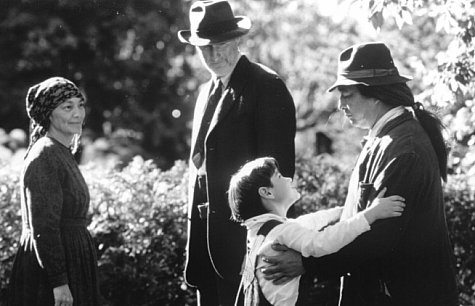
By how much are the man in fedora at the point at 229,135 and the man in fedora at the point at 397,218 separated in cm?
72

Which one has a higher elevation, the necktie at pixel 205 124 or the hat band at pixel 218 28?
the hat band at pixel 218 28

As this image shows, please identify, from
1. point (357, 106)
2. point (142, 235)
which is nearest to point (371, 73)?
point (357, 106)

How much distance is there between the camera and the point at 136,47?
1427 cm

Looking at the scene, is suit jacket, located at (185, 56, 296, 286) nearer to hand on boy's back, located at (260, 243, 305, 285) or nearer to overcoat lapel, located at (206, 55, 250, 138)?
overcoat lapel, located at (206, 55, 250, 138)

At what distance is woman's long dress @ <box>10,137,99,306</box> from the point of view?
4246 millimetres

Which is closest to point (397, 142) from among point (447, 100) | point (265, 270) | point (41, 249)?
point (265, 270)

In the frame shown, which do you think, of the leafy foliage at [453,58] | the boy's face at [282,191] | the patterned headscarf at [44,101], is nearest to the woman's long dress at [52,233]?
the patterned headscarf at [44,101]

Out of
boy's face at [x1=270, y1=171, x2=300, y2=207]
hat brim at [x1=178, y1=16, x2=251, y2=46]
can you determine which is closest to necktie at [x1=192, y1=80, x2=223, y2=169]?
hat brim at [x1=178, y1=16, x2=251, y2=46]

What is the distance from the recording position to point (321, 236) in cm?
346

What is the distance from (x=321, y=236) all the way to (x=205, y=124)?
4.12ft

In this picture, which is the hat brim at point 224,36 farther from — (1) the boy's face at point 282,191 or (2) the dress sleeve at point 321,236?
(2) the dress sleeve at point 321,236

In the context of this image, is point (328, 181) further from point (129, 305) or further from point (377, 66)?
point (377, 66)

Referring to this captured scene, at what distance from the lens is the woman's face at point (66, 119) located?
4.55 metres

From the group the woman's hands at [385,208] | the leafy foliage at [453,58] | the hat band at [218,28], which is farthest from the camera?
the leafy foliage at [453,58]
